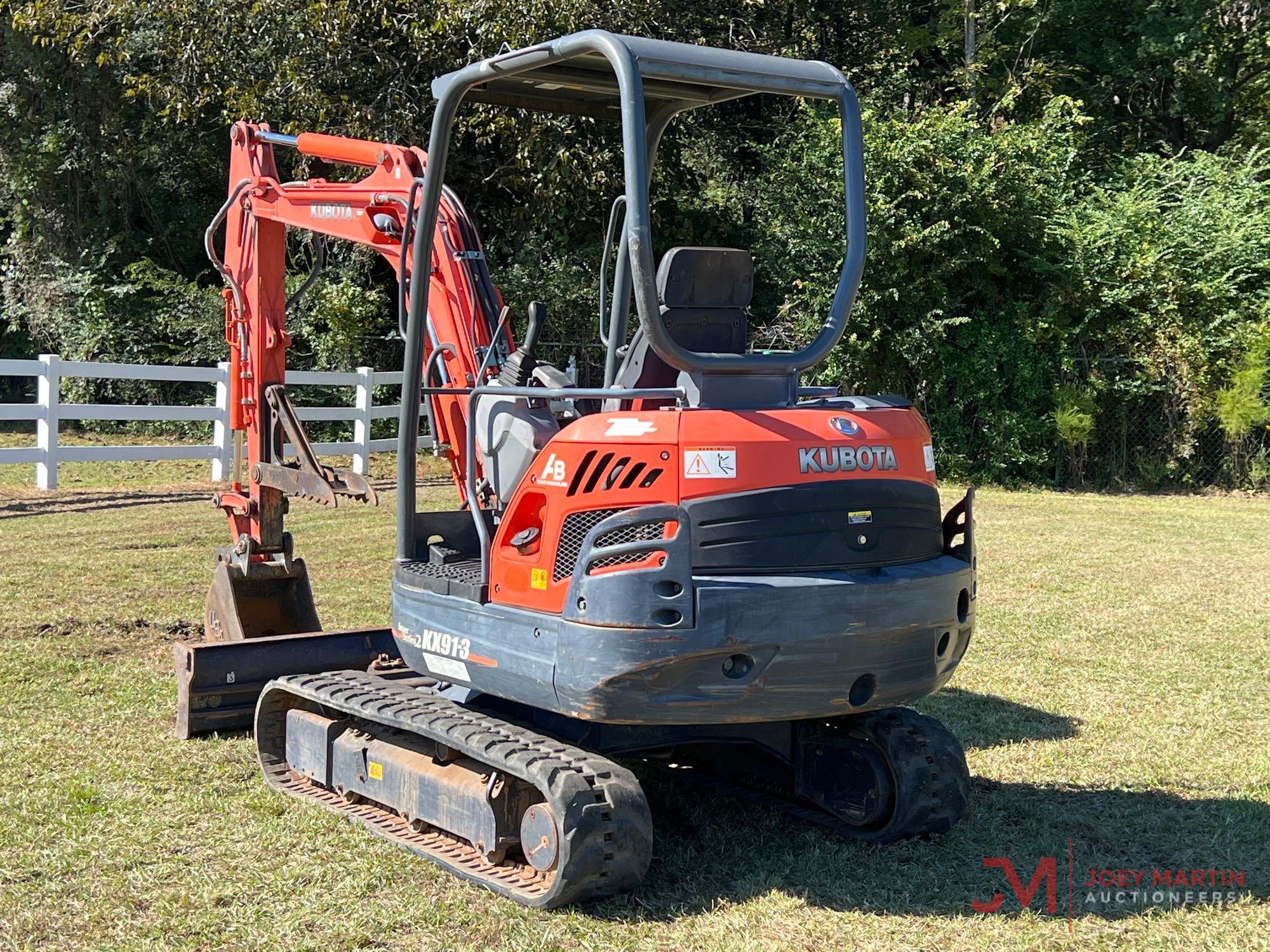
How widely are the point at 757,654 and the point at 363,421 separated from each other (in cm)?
1531

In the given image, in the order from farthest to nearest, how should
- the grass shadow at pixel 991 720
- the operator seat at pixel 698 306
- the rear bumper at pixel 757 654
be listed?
1. the grass shadow at pixel 991 720
2. the operator seat at pixel 698 306
3. the rear bumper at pixel 757 654

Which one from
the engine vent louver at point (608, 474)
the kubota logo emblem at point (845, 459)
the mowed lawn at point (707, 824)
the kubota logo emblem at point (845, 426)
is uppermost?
the kubota logo emblem at point (845, 426)

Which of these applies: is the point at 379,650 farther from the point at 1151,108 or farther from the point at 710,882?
the point at 1151,108

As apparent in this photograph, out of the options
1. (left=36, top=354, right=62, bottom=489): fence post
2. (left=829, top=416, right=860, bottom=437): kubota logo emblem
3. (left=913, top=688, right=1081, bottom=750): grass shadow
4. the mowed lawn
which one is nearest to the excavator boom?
the mowed lawn

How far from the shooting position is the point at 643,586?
441 cm

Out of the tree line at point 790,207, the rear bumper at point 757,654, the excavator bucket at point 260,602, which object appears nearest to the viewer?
the rear bumper at point 757,654

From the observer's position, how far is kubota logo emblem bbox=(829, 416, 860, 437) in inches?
186

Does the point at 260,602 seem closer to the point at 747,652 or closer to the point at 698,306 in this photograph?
the point at 698,306

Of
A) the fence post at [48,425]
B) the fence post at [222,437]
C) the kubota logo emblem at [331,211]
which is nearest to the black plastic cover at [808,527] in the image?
the kubota logo emblem at [331,211]

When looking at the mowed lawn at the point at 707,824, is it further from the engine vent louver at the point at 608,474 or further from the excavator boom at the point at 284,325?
the engine vent louver at the point at 608,474

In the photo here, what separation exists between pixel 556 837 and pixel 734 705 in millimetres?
712

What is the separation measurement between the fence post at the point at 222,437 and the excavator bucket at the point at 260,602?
1029 centimetres

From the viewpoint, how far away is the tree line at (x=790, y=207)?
18938 millimetres

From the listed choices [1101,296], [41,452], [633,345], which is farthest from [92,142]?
[633,345]
